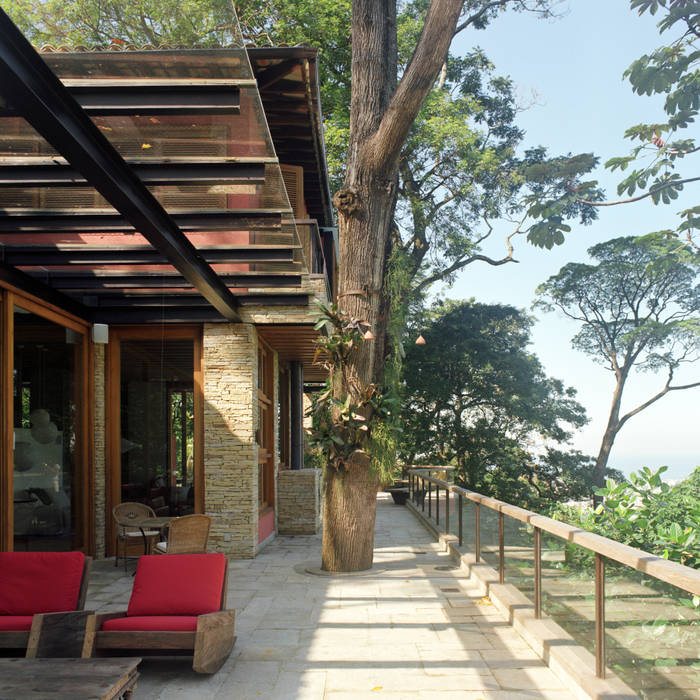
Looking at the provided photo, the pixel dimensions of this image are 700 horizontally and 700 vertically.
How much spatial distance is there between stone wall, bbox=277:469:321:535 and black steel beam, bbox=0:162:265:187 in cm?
732

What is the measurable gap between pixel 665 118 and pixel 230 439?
6.82 metres

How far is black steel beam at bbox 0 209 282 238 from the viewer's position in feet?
19.3

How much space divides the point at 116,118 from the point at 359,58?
4802 mm

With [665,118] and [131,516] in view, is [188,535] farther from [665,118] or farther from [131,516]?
[665,118]

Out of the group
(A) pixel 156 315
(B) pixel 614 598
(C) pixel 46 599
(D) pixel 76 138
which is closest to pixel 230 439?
(A) pixel 156 315

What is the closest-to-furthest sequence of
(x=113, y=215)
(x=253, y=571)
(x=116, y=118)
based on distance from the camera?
1. (x=116, y=118)
2. (x=113, y=215)
3. (x=253, y=571)

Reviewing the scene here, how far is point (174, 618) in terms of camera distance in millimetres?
4758

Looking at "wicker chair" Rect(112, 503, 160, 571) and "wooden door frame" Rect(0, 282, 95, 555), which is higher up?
"wooden door frame" Rect(0, 282, 95, 555)

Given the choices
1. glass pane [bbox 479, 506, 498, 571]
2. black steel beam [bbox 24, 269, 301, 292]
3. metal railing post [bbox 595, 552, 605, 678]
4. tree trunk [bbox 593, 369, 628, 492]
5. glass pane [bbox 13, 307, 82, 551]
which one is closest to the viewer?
metal railing post [bbox 595, 552, 605, 678]

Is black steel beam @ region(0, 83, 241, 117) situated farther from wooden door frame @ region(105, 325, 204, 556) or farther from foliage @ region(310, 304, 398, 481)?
wooden door frame @ region(105, 325, 204, 556)

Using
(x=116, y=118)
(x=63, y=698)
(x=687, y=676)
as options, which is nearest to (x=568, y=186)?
(x=116, y=118)

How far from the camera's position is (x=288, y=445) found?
48.7ft

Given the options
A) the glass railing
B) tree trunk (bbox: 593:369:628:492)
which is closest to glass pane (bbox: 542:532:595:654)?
the glass railing

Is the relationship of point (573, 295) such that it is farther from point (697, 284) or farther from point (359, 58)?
point (359, 58)
